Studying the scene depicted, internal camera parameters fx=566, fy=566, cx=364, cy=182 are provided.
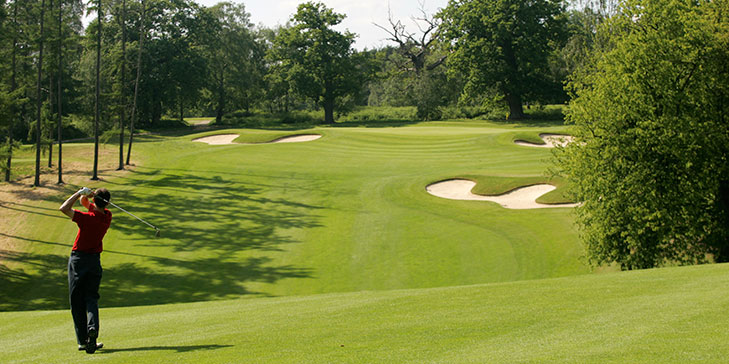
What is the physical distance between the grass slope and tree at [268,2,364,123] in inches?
2398

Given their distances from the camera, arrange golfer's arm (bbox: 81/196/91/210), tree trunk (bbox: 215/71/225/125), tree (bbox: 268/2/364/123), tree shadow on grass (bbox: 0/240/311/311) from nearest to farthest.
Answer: golfer's arm (bbox: 81/196/91/210) < tree shadow on grass (bbox: 0/240/311/311) < tree (bbox: 268/2/364/123) < tree trunk (bbox: 215/71/225/125)

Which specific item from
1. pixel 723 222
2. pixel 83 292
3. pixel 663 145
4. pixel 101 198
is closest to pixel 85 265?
pixel 83 292

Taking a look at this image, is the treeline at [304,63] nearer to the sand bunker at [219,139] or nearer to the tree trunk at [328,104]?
the tree trunk at [328,104]

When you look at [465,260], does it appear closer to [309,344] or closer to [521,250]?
[521,250]

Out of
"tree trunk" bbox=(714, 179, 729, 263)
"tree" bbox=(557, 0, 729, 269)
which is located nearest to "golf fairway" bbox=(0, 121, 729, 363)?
"tree" bbox=(557, 0, 729, 269)

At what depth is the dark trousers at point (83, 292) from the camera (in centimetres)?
876

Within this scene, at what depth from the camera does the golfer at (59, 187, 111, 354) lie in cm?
875

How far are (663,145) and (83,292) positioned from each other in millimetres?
17995

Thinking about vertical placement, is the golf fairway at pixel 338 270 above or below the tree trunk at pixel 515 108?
below

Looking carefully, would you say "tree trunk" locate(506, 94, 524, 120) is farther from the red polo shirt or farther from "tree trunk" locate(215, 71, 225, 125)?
the red polo shirt

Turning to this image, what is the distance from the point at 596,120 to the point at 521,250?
5646 millimetres

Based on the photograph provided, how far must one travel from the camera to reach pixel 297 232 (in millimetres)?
25750

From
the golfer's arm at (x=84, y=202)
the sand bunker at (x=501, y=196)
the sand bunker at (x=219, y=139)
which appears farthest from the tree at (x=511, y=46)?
the golfer's arm at (x=84, y=202)

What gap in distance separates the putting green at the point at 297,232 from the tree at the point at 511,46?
75.8 feet
